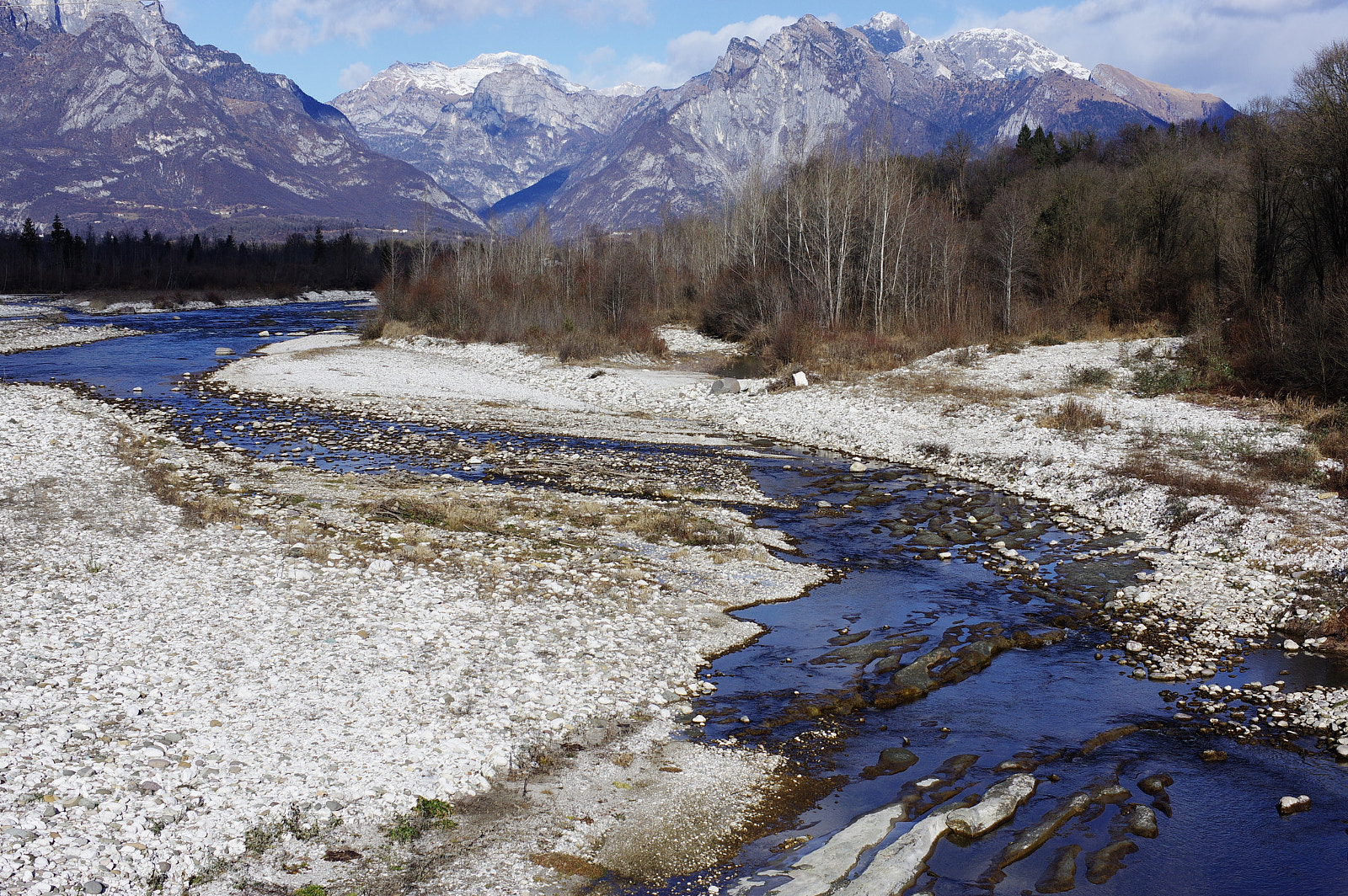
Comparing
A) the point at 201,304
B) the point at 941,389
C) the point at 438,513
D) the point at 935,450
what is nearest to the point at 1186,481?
the point at 935,450

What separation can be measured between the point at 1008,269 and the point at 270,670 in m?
44.2

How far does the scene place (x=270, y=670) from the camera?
380 inches

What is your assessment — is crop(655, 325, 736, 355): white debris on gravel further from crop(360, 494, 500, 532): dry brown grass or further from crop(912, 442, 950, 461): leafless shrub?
crop(360, 494, 500, 532): dry brown grass

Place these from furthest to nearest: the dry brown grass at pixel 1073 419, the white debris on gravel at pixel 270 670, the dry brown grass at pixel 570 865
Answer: the dry brown grass at pixel 1073 419 < the white debris on gravel at pixel 270 670 < the dry brown grass at pixel 570 865

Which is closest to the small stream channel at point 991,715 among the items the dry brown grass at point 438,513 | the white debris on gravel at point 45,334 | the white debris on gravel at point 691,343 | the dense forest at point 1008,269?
the dry brown grass at point 438,513

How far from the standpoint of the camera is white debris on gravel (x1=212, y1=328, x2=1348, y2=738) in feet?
43.1

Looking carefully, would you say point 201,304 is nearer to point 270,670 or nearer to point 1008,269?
point 1008,269

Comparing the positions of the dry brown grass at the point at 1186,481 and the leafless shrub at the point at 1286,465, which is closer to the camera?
the dry brown grass at the point at 1186,481

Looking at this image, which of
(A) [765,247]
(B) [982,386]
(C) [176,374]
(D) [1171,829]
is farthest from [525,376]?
(D) [1171,829]

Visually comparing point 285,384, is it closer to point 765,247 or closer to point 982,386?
point 982,386

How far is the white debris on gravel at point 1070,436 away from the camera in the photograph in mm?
13141

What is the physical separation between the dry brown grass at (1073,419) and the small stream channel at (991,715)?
6221mm

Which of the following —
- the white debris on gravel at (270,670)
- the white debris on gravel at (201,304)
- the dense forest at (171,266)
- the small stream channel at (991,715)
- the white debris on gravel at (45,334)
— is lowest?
the small stream channel at (991,715)

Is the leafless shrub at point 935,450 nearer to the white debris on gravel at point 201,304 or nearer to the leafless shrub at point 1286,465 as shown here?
the leafless shrub at point 1286,465
